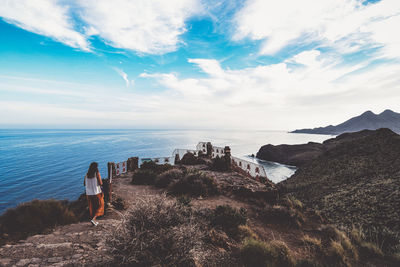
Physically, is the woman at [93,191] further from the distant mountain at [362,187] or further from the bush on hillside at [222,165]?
the bush on hillside at [222,165]

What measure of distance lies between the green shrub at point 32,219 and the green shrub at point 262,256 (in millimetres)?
5627

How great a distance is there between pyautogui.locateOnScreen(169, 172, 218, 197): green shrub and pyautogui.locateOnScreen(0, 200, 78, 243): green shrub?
465 centimetres

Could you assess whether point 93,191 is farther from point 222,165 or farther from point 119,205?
point 222,165

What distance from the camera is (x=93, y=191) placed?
18.8ft

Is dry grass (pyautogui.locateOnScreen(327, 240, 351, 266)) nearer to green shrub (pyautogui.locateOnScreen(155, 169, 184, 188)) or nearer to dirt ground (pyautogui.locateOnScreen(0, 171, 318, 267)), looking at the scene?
dirt ground (pyautogui.locateOnScreen(0, 171, 318, 267))

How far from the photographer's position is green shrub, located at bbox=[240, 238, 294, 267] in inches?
147

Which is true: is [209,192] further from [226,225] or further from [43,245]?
[43,245]

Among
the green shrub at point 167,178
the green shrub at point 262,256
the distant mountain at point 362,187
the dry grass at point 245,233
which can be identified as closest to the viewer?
the green shrub at point 262,256

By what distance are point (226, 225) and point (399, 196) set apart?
47.2ft

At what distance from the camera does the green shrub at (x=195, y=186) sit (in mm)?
8914

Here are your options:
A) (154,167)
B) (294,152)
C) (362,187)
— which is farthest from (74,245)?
(294,152)

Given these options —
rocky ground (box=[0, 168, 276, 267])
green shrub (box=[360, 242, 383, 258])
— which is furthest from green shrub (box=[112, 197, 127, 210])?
green shrub (box=[360, 242, 383, 258])

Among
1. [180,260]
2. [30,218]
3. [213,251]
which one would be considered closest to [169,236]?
[180,260]

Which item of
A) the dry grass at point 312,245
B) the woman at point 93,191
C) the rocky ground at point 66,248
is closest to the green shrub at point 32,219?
the rocky ground at point 66,248
